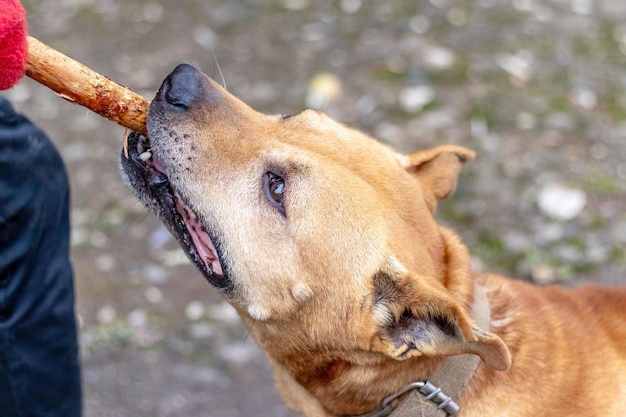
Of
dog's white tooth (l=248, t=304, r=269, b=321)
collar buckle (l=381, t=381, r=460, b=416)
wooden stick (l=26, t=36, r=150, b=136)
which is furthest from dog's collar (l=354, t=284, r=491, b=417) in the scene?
wooden stick (l=26, t=36, r=150, b=136)

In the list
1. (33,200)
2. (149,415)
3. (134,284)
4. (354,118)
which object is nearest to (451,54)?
(354,118)

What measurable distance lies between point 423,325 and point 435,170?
0.93m

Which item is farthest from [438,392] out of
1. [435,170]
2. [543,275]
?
[543,275]

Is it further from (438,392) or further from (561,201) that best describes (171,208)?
(561,201)

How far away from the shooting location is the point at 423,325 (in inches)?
97.0

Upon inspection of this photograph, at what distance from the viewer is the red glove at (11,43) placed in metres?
2.03

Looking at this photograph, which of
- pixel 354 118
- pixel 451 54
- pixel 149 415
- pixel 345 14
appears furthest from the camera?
pixel 345 14

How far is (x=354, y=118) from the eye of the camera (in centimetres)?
577

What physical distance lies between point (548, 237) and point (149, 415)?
2.76 m

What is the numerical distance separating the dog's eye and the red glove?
0.95 m

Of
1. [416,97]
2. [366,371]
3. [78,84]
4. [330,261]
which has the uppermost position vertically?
[78,84]

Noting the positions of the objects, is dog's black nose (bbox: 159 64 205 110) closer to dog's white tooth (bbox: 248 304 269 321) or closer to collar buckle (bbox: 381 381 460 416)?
dog's white tooth (bbox: 248 304 269 321)

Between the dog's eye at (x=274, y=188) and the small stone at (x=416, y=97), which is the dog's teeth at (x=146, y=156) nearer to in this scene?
the dog's eye at (x=274, y=188)

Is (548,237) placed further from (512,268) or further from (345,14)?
(345,14)
